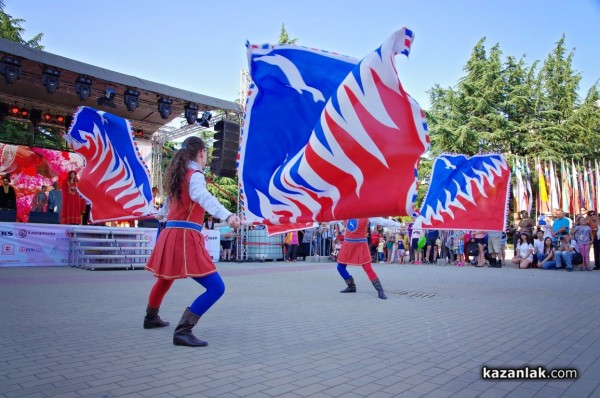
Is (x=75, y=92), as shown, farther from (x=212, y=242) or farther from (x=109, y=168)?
(x=109, y=168)

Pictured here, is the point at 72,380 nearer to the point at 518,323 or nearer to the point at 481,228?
the point at 518,323

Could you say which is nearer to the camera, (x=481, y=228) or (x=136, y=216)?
(x=136, y=216)

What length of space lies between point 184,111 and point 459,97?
26.7 metres

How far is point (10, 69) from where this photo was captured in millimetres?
13906

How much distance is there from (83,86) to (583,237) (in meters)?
18.0

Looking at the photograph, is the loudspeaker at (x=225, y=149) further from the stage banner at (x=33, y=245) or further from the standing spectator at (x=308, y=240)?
the stage banner at (x=33, y=245)

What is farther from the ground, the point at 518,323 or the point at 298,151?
the point at 298,151

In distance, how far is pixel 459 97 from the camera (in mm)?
37938

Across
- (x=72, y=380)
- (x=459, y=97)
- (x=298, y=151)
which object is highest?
(x=459, y=97)

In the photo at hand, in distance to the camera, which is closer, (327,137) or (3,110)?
(327,137)

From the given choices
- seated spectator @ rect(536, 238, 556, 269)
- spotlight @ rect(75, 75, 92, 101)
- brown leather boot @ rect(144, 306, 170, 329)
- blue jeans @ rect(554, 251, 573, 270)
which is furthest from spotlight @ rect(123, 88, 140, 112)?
blue jeans @ rect(554, 251, 573, 270)

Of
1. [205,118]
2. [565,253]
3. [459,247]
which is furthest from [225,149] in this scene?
[565,253]

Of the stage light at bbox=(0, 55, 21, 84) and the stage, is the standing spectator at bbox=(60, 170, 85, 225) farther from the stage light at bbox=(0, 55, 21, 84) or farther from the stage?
the stage light at bbox=(0, 55, 21, 84)

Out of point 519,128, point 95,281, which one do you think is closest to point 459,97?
point 519,128
